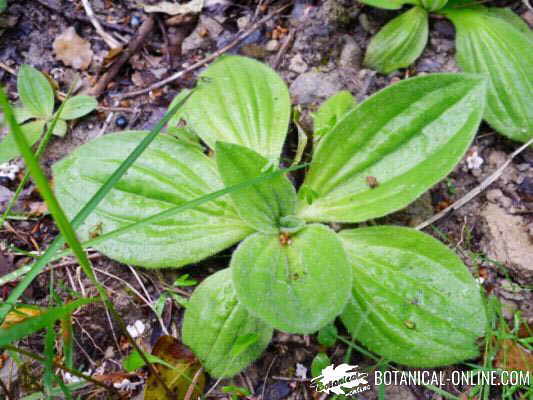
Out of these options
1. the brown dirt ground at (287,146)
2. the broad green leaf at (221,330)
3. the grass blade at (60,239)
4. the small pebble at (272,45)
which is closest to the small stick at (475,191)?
the brown dirt ground at (287,146)

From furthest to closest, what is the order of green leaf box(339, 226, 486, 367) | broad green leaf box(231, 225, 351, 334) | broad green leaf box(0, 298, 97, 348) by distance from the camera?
green leaf box(339, 226, 486, 367)
broad green leaf box(231, 225, 351, 334)
broad green leaf box(0, 298, 97, 348)

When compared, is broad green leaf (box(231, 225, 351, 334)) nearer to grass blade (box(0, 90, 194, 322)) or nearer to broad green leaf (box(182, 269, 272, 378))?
broad green leaf (box(182, 269, 272, 378))

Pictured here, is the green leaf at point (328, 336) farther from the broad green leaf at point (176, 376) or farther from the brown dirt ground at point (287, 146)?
the broad green leaf at point (176, 376)

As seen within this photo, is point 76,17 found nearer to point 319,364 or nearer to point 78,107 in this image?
point 78,107

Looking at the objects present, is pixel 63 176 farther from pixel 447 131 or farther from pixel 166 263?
pixel 447 131

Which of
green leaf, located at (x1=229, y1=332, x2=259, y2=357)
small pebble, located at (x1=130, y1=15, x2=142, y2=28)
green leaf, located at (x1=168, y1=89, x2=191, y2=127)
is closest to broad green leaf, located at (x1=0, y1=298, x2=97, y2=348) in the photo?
green leaf, located at (x1=229, y1=332, x2=259, y2=357)

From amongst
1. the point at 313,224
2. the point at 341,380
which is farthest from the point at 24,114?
the point at 341,380

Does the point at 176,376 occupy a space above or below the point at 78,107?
below
